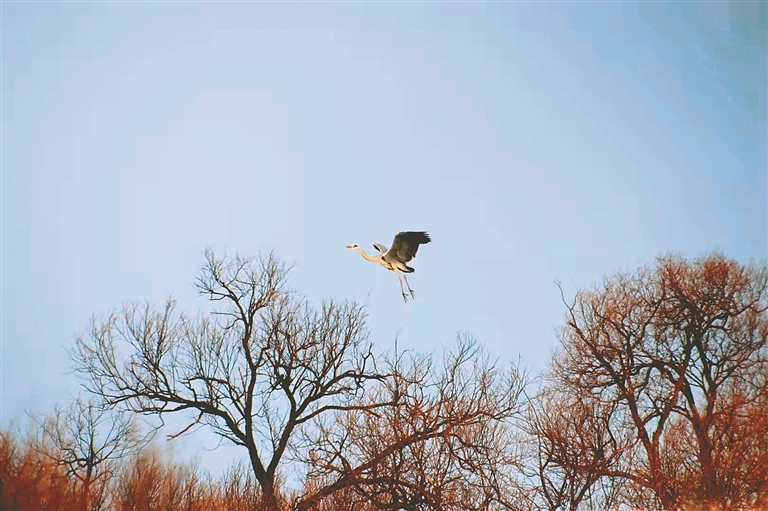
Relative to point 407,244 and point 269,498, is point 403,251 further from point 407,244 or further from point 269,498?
point 269,498

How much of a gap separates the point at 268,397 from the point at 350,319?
285cm

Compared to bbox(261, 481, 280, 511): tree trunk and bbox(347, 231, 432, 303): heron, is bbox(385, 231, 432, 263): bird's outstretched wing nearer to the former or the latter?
bbox(347, 231, 432, 303): heron

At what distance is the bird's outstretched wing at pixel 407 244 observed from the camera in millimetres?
17875

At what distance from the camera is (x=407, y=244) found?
1795 cm

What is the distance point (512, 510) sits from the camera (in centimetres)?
1585

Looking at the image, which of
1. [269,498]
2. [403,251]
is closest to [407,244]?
[403,251]

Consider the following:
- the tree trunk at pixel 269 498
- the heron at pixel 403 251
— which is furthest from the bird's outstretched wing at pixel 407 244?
the tree trunk at pixel 269 498

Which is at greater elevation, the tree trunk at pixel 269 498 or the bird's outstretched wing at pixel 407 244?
the bird's outstretched wing at pixel 407 244

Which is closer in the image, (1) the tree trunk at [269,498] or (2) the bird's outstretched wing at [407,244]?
(1) the tree trunk at [269,498]

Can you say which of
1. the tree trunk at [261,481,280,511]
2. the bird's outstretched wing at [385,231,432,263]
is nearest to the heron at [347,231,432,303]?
the bird's outstretched wing at [385,231,432,263]

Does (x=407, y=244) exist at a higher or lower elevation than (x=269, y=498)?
higher

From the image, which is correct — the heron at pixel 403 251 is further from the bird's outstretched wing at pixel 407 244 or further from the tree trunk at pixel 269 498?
the tree trunk at pixel 269 498

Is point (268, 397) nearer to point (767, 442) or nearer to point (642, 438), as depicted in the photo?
point (642, 438)

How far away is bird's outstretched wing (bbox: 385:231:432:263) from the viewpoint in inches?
704
